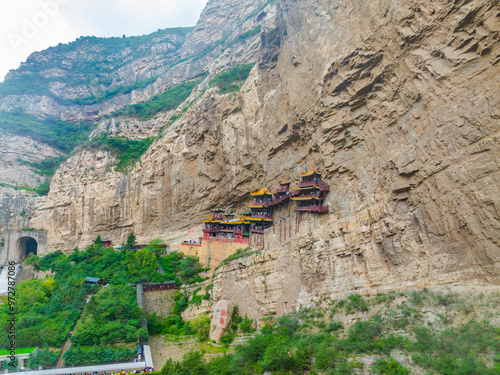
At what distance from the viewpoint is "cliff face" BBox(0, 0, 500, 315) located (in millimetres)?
12969

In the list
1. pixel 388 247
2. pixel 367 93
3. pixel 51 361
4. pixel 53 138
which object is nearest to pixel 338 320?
pixel 388 247

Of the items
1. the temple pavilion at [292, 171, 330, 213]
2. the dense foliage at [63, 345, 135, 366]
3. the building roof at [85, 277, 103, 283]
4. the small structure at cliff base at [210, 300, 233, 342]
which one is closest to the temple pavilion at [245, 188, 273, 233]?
the temple pavilion at [292, 171, 330, 213]

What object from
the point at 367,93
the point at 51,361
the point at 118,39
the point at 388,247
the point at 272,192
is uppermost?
the point at 118,39

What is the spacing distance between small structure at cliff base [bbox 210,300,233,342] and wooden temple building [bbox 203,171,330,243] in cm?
515

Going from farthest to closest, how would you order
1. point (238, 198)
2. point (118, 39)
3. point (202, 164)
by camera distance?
1. point (118, 39)
2. point (202, 164)
3. point (238, 198)

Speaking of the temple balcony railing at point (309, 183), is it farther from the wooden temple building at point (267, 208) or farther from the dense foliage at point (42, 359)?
the dense foliage at point (42, 359)

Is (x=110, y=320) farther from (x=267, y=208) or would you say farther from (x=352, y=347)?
(x=352, y=347)

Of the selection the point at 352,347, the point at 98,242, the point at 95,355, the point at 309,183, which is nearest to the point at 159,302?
the point at 95,355

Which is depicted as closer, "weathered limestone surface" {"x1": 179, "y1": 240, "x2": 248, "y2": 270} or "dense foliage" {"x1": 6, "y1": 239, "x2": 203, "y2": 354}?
"dense foliage" {"x1": 6, "y1": 239, "x2": 203, "y2": 354}

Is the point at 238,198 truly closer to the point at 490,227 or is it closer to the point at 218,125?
the point at 218,125

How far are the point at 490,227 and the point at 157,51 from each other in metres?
83.1

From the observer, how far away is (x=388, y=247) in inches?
604

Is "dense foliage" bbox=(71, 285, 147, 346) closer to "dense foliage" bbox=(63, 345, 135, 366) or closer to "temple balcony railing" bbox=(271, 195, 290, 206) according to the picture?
"dense foliage" bbox=(63, 345, 135, 366)

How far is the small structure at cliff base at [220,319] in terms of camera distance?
21.1 m
